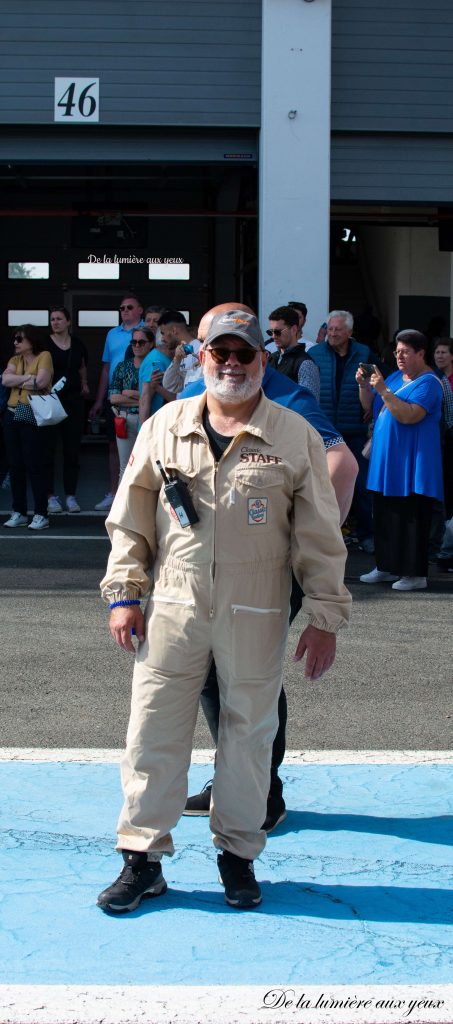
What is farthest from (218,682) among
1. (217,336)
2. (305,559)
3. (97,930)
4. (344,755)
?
(344,755)

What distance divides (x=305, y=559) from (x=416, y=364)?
552cm

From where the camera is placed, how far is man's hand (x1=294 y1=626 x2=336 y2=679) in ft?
13.0

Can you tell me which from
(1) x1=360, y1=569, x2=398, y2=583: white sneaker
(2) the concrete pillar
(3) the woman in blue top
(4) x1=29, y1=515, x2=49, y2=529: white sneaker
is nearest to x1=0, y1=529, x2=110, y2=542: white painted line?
(4) x1=29, y1=515, x2=49, y2=529: white sneaker

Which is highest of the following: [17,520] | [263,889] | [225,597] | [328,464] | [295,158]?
[295,158]

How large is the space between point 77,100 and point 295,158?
2.34 m

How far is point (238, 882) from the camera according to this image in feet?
13.0

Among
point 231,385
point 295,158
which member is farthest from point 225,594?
point 295,158

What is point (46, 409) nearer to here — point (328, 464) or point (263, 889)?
point (328, 464)

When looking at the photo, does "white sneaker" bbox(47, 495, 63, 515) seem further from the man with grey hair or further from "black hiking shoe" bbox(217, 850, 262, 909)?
"black hiking shoe" bbox(217, 850, 262, 909)

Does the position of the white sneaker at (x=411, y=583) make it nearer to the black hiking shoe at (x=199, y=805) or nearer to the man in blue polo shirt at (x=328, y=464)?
the man in blue polo shirt at (x=328, y=464)

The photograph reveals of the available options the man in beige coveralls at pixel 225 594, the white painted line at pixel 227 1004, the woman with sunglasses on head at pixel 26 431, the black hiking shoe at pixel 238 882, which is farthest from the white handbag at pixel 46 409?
the white painted line at pixel 227 1004

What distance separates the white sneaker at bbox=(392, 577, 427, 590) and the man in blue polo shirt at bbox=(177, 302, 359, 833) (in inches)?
183

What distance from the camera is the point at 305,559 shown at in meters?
3.93

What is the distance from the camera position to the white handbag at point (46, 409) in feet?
39.8
